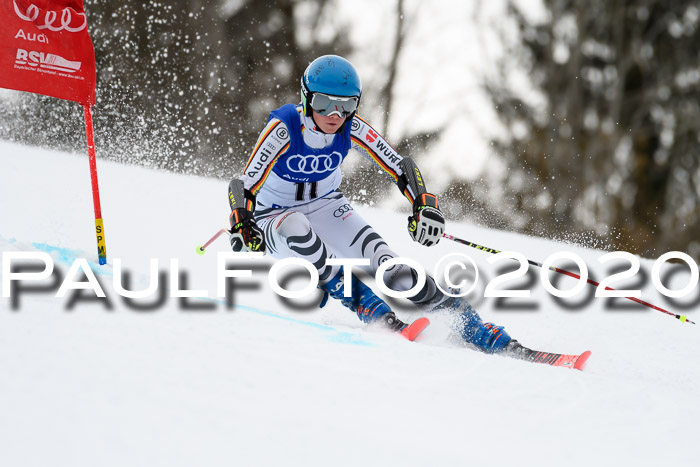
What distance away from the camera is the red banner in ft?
11.2

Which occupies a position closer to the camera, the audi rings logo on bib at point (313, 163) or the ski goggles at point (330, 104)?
the ski goggles at point (330, 104)

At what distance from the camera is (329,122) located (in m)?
3.41

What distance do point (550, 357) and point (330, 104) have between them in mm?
1549

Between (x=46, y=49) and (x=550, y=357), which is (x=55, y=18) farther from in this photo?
(x=550, y=357)

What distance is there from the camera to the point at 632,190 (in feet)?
56.7

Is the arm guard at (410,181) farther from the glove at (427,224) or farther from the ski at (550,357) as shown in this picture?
the ski at (550,357)

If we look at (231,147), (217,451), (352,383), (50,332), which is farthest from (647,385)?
(231,147)

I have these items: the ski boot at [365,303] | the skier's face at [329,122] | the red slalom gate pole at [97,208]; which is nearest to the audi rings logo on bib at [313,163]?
the skier's face at [329,122]

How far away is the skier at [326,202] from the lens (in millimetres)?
3354

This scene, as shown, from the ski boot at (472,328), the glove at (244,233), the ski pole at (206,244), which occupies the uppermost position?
the glove at (244,233)

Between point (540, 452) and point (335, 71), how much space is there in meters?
2.12

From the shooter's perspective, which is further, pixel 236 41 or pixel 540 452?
pixel 236 41

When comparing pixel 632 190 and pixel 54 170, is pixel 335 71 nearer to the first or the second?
pixel 54 170

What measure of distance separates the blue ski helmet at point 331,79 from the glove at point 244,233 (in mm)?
623
